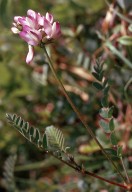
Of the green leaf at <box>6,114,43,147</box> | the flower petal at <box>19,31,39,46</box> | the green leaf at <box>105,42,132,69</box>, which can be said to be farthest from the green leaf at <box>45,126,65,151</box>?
the green leaf at <box>105,42,132,69</box>

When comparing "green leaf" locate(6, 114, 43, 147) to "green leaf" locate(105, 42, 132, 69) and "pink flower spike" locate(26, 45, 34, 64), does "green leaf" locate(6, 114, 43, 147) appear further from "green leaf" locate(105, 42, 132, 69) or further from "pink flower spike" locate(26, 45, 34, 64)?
"green leaf" locate(105, 42, 132, 69)

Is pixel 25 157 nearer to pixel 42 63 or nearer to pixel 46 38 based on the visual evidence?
pixel 42 63

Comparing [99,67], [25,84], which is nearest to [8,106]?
[25,84]

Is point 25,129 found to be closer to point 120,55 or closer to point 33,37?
point 33,37

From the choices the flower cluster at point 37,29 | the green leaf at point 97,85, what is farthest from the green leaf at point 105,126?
the flower cluster at point 37,29

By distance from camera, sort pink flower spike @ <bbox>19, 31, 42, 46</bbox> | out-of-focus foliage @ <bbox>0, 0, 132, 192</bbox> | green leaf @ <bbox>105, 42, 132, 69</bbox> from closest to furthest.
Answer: pink flower spike @ <bbox>19, 31, 42, 46</bbox>
green leaf @ <bbox>105, 42, 132, 69</bbox>
out-of-focus foliage @ <bbox>0, 0, 132, 192</bbox>

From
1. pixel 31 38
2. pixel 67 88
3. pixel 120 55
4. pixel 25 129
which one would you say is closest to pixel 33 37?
pixel 31 38
